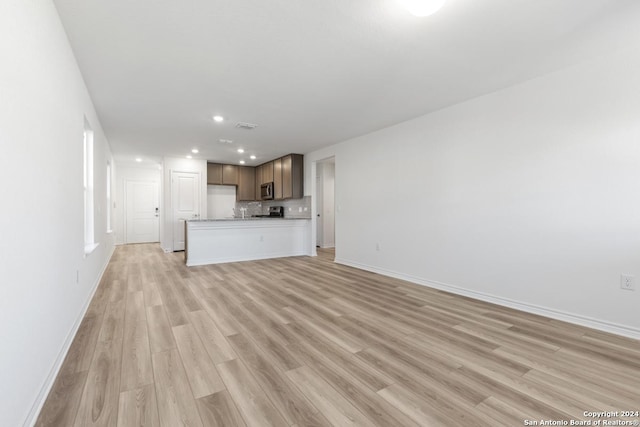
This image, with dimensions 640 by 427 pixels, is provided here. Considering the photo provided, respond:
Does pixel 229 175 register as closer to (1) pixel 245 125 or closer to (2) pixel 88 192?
(1) pixel 245 125

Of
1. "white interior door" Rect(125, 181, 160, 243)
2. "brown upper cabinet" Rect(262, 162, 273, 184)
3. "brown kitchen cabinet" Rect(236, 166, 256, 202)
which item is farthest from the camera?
"white interior door" Rect(125, 181, 160, 243)

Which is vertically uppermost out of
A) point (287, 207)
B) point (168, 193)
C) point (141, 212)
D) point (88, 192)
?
point (168, 193)

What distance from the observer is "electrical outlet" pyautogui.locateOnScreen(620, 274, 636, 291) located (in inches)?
92.1

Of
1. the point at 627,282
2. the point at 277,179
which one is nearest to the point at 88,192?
the point at 277,179

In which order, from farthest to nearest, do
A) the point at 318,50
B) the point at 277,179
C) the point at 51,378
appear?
1. the point at 277,179
2. the point at 318,50
3. the point at 51,378

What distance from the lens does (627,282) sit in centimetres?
237

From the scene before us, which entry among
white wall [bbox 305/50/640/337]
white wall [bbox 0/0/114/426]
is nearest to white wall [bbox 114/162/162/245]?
white wall [bbox 0/0/114/426]

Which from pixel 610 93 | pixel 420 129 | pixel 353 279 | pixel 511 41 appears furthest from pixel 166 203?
pixel 610 93

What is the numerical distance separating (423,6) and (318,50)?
0.92 meters

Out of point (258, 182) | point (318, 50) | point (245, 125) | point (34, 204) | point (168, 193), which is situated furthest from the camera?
point (258, 182)

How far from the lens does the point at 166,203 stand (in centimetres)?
695

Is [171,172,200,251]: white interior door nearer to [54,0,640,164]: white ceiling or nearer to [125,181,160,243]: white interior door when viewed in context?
[125,181,160,243]: white interior door

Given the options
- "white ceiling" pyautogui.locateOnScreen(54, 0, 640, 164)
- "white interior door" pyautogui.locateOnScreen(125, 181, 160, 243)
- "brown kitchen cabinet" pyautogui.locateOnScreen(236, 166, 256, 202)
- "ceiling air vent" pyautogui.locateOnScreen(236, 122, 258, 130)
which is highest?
"white ceiling" pyautogui.locateOnScreen(54, 0, 640, 164)

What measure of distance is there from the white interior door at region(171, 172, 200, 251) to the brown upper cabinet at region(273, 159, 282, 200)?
79.8 inches
